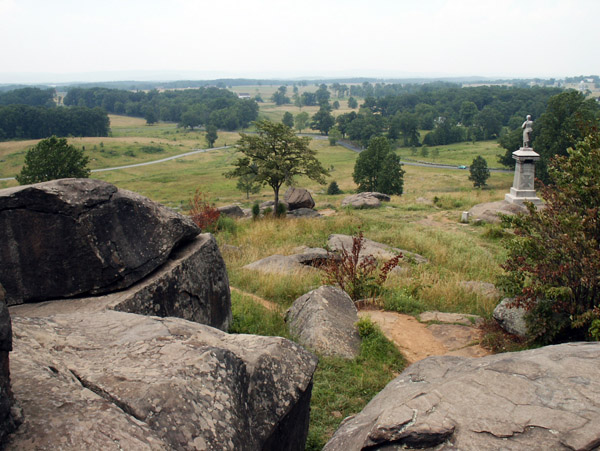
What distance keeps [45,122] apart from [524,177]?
361 ft

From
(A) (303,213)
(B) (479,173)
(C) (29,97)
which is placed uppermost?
(C) (29,97)

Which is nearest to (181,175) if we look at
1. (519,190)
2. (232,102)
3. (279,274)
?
(519,190)

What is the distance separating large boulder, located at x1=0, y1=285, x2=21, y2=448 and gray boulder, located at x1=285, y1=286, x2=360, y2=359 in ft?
16.6

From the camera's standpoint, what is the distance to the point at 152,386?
3.51 m

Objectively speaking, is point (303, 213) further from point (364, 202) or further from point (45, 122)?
point (45, 122)

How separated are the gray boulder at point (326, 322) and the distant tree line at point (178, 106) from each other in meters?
136

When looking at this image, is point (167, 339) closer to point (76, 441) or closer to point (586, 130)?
point (76, 441)

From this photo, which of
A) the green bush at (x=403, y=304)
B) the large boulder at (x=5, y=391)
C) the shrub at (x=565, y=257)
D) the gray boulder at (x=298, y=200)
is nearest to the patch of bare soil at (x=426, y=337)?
the green bush at (x=403, y=304)

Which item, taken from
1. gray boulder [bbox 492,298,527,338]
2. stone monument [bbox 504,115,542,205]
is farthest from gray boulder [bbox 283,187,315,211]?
gray boulder [bbox 492,298,527,338]

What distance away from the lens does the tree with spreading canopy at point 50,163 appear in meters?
38.6

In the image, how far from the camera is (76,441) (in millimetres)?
2869

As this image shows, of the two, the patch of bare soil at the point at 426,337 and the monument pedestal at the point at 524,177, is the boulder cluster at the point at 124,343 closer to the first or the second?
the patch of bare soil at the point at 426,337

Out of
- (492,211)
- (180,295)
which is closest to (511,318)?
(180,295)

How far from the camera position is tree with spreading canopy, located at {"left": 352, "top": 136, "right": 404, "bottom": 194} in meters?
46.5
